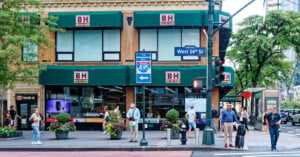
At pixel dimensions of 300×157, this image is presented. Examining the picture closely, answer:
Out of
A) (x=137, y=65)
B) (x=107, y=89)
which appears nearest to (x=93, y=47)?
(x=107, y=89)

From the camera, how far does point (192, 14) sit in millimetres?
26469

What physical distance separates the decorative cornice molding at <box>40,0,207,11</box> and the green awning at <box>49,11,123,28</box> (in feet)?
3.07

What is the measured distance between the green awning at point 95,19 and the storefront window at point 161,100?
447 centimetres

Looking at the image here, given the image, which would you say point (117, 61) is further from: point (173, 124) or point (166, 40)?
point (173, 124)

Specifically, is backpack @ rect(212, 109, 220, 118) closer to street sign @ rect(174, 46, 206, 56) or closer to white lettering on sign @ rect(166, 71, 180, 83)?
white lettering on sign @ rect(166, 71, 180, 83)

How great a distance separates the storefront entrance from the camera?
94.0 feet

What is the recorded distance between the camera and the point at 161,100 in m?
27.9

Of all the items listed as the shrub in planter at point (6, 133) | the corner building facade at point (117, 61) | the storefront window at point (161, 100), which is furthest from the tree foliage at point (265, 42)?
the shrub in planter at point (6, 133)

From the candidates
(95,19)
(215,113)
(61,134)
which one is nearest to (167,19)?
(95,19)

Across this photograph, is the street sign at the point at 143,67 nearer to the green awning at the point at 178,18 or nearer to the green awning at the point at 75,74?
the green awning at the point at 178,18

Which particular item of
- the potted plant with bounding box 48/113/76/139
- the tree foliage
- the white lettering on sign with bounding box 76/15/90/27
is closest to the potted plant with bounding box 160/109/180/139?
the potted plant with bounding box 48/113/76/139

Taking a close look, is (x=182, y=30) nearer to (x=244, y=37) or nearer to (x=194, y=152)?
(x=194, y=152)

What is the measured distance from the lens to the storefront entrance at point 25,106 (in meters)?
28.7

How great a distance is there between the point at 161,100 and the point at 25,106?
9.10 m
